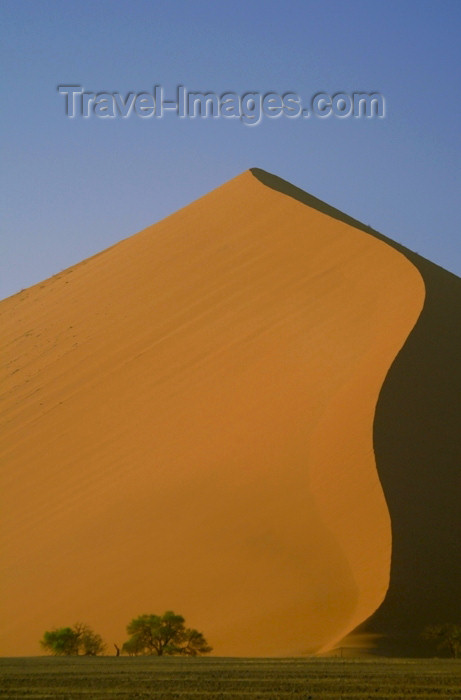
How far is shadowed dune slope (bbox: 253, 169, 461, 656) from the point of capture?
1351 centimetres

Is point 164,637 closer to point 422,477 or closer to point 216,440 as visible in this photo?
point 422,477

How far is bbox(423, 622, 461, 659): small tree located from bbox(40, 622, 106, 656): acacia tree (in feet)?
13.3

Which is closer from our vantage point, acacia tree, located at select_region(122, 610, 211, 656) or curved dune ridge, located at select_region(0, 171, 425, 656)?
acacia tree, located at select_region(122, 610, 211, 656)

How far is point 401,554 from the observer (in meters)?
14.1

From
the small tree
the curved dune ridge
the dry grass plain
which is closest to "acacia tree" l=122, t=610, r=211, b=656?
the curved dune ridge

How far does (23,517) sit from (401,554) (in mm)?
6772

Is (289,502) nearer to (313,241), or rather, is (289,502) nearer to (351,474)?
(351,474)

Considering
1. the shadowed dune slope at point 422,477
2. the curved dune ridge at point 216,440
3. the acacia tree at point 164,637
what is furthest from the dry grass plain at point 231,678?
the curved dune ridge at point 216,440

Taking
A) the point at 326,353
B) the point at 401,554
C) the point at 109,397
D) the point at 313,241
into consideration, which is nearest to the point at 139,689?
the point at 401,554

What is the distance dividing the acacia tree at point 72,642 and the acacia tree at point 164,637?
540 millimetres

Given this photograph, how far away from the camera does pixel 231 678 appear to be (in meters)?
10.2

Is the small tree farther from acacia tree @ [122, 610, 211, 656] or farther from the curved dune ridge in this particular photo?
acacia tree @ [122, 610, 211, 656]

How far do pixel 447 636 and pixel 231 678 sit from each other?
13.0 feet

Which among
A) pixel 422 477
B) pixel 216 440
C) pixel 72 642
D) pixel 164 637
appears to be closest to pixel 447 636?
pixel 422 477
